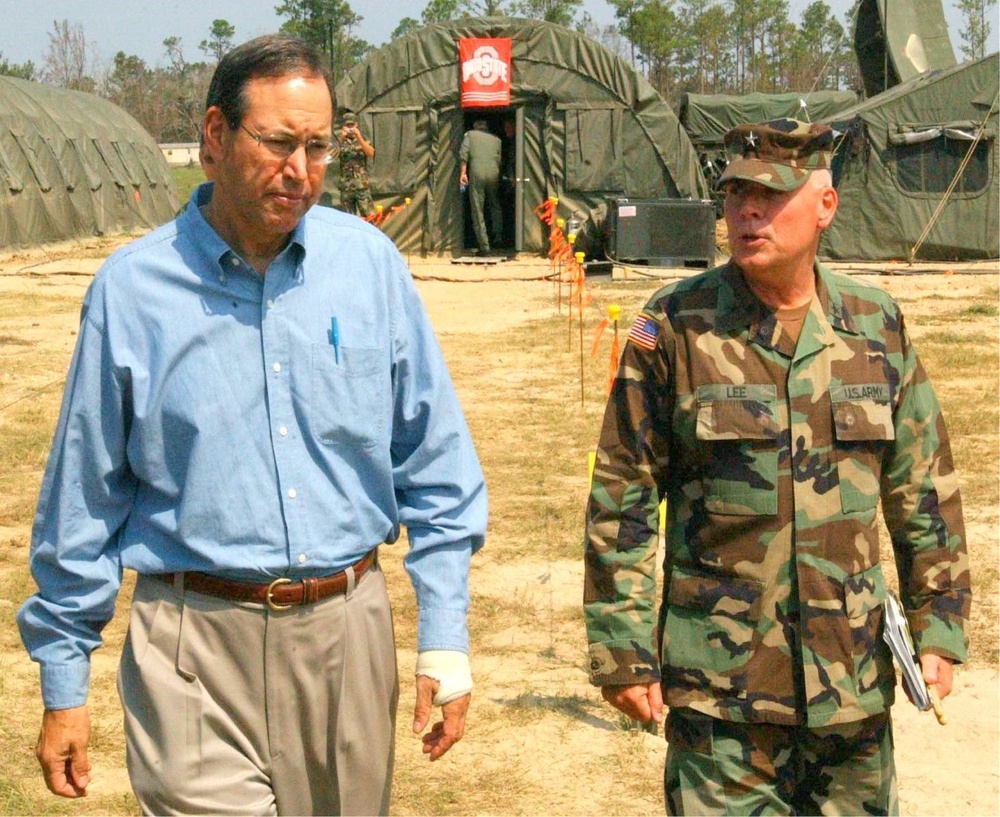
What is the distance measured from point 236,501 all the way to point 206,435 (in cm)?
13

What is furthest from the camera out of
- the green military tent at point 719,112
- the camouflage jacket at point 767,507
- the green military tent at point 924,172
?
the green military tent at point 719,112

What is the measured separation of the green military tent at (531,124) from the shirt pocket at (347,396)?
1903 cm

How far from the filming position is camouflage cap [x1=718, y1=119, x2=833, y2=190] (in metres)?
2.95

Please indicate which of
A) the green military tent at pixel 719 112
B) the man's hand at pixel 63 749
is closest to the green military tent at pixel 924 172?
the green military tent at pixel 719 112

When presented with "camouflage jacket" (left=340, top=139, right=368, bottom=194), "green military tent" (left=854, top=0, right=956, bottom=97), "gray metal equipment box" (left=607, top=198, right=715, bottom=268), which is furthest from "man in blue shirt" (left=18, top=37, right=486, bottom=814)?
"green military tent" (left=854, top=0, right=956, bottom=97)

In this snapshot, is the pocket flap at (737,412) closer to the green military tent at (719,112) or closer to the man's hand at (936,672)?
the man's hand at (936,672)

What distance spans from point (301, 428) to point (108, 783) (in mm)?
2337

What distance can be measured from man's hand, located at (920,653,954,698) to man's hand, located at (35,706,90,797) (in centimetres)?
170

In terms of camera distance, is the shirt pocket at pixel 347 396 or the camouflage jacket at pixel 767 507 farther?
the camouflage jacket at pixel 767 507

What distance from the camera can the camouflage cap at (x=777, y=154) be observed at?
2.95m

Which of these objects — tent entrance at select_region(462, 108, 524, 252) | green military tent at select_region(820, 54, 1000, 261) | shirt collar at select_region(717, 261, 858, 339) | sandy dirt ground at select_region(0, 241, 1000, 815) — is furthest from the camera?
tent entrance at select_region(462, 108, 524, 252)

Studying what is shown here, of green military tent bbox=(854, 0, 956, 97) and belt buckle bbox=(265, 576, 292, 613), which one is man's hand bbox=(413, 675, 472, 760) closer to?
belt buckle bbox=(265, 576, 292, 613)

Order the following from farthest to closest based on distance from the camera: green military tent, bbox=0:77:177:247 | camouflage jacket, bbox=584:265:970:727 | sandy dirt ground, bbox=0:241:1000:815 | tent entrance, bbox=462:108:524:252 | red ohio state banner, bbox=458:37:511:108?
green military tent, bbox=0:77:177:247 → tent entrance, bbox=462:108:524:252 → red ohio state banner, bbox=458:37:511:108 → sandy dirt ground, bbox=0:241:1000:815 → camouflage jacket, bbox=584:265:970:727

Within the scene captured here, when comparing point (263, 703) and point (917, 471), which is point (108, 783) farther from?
point (917, 471)
